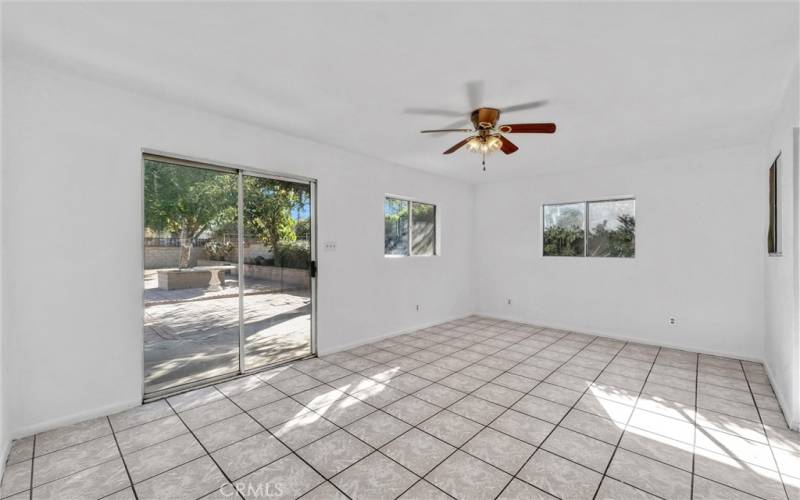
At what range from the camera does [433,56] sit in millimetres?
2180

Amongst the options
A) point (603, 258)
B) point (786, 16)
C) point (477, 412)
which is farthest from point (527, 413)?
point (603, 258)

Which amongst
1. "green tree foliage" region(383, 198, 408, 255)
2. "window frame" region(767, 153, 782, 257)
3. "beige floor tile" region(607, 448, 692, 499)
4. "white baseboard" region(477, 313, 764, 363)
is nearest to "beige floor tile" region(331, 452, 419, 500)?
"beige floor tile" region(607, 448, 692, 499)

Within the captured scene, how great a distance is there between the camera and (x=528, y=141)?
3.83 metres

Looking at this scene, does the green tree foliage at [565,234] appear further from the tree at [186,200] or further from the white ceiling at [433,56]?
the tree at [186,200]

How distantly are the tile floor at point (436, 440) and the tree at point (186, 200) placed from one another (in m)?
1.44

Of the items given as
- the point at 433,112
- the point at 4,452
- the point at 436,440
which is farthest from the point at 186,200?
the point at 436,440

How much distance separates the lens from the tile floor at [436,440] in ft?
6.05

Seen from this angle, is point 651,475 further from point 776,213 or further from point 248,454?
point 776,213

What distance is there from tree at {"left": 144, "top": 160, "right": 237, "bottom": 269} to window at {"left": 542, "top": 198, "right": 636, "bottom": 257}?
183 inches

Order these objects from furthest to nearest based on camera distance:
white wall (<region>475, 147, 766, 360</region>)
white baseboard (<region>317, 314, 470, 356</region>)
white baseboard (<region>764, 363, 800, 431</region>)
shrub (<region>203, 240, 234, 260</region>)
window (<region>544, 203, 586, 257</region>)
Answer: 1. window (<region>544, 203, 586, 257</region>)
2. white baseboard (<region>317, 314, 470, 356</region>)
3. white wall (<region>475, 147, 766, 360</region>)
4. shrub (<region>203, 240, 234, 260</region>)
5. white baseboard (<region>764, 363, 800, 431</region>)

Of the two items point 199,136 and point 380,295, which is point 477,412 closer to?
point 380,295

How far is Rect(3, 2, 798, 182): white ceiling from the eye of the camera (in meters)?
1.81

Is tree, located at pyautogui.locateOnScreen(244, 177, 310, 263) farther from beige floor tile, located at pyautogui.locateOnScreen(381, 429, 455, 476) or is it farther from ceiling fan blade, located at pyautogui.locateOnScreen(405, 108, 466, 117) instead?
beige floor tile, located at pyautogui.locateOnScreen(381, 429, 455, 476)

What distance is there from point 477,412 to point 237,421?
5.94 feet
